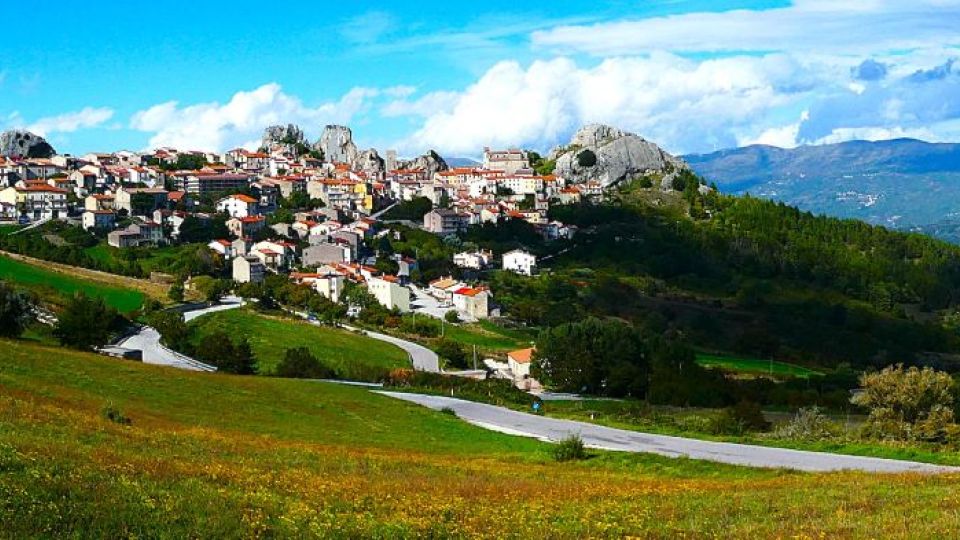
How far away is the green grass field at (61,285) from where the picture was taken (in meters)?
89.1

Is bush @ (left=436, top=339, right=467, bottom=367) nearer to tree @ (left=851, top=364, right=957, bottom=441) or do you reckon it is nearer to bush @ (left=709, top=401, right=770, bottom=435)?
bush @ (left=709, top=401, right=770, bottom=435)

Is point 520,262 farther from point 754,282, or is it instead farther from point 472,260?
point 754,282

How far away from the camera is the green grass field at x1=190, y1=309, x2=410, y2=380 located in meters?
75.1

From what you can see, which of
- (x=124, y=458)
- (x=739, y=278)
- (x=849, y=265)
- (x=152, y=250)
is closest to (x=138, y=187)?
(x=152, y=250)

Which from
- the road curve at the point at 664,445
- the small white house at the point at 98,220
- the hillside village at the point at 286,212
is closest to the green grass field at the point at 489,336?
the hillside village at the point at 286,212

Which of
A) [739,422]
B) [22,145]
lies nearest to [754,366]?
[739,422]

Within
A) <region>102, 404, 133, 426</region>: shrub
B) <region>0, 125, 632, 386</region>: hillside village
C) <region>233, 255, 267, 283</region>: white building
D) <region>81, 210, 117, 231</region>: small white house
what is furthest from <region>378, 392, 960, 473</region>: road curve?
<region>81, 210, 117, 231</region>: small white house

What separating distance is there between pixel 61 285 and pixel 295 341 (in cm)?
2901

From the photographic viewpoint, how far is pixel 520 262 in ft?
461

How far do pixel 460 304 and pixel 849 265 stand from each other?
83217 millimetres

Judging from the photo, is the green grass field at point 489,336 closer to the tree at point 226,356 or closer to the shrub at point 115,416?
the tree at point 226,356

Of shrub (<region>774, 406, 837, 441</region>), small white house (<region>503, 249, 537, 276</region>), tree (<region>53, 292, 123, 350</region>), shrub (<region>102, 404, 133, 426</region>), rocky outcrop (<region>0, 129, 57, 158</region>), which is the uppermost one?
rocky outcrop (<region>0, 129, 57, 158</region>)

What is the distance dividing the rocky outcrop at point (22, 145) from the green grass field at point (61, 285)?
100 meters

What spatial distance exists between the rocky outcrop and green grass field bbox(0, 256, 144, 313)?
100218 mm
